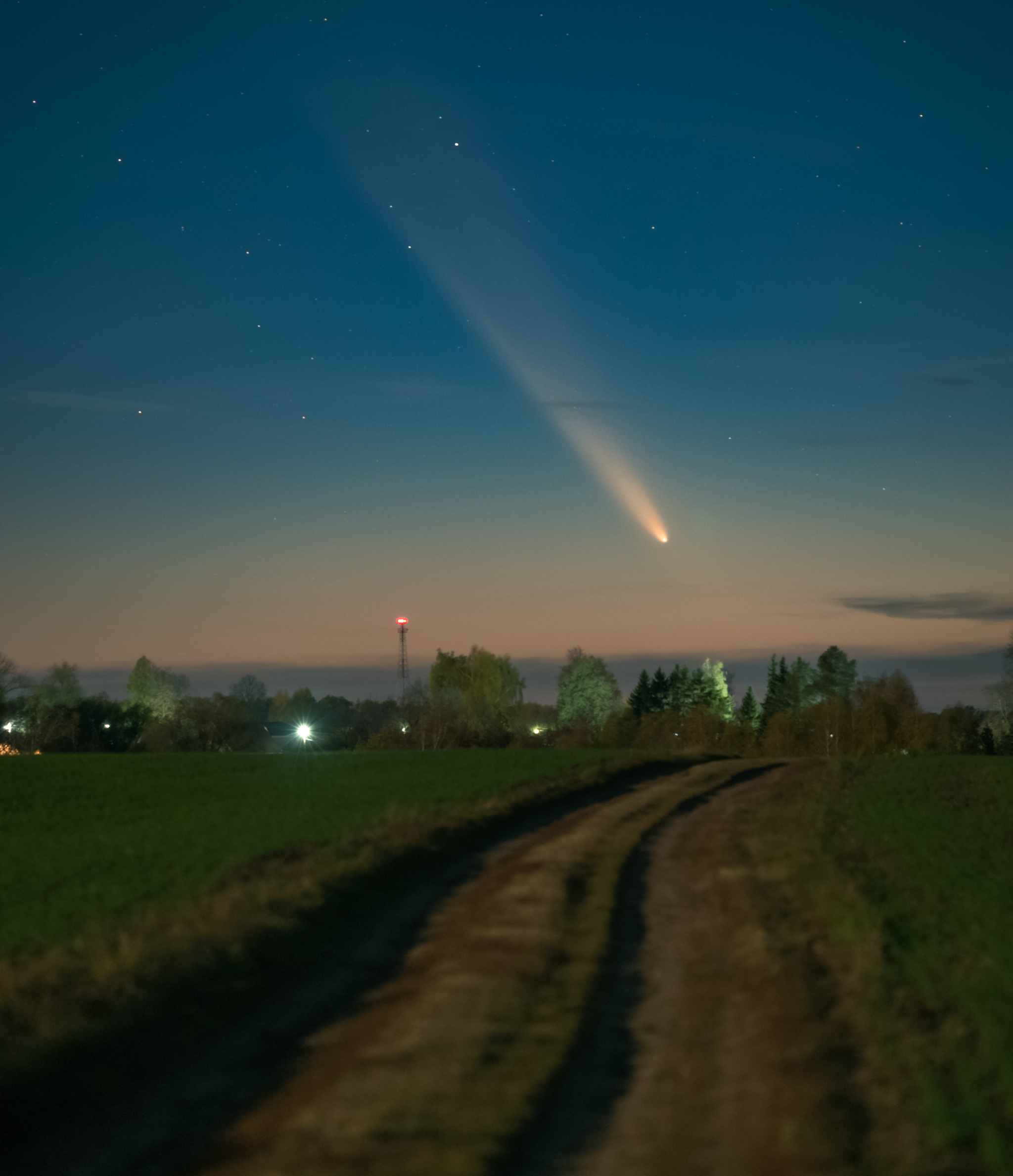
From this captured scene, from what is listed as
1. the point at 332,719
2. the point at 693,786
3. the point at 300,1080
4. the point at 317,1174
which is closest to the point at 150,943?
the point at 300,1080

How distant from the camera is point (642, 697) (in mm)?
162375

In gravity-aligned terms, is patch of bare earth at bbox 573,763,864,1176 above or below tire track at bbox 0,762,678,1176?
above

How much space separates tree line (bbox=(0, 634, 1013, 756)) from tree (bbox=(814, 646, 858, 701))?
170mm

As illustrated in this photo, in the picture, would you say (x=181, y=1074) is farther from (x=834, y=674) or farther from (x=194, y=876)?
(x=834, y=674)

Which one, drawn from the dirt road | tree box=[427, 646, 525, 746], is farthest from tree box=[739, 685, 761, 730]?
the dirt road

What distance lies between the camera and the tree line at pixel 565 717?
111 m

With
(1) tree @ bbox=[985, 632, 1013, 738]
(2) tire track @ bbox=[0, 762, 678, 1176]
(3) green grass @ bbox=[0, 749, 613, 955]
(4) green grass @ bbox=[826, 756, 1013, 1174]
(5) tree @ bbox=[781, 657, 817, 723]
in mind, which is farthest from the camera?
(5) tree @ bbox=[781, 657, 817, 723]

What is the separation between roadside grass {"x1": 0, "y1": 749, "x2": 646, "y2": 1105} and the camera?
1167cm

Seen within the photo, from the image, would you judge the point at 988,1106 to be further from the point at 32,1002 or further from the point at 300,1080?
the point at 32,1002

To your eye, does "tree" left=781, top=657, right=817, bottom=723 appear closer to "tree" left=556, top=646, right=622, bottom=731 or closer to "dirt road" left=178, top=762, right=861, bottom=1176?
"tree" left=556, top=646, right=622, bottom=731

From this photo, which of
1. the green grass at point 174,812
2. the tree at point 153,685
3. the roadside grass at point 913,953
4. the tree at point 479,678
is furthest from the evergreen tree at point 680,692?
the roadside grass at point 913,953

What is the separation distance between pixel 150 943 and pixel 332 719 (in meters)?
189

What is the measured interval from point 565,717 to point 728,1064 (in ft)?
521

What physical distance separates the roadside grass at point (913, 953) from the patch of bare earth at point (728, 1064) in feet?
1.10
